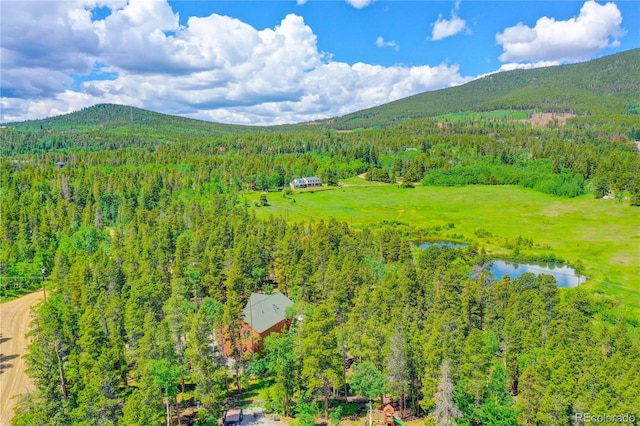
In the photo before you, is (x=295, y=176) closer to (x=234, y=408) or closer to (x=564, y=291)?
(x=564, y=291)

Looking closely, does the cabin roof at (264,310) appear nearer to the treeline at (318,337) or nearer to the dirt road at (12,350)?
the treeline at (318,337)

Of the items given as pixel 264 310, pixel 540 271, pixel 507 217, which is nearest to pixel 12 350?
pixel 264 310

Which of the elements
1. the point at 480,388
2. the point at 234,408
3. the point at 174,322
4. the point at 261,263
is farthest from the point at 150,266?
the point at 480,388

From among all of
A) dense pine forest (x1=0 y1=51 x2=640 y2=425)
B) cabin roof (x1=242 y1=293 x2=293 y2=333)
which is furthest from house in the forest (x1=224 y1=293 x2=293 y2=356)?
dense pine forest (x1=0 y1=51 x2=640 y2=425)

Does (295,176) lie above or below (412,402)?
above

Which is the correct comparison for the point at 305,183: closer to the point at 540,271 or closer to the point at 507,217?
the point at 507,217

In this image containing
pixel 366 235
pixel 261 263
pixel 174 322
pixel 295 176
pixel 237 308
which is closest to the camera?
pixel 174 322
